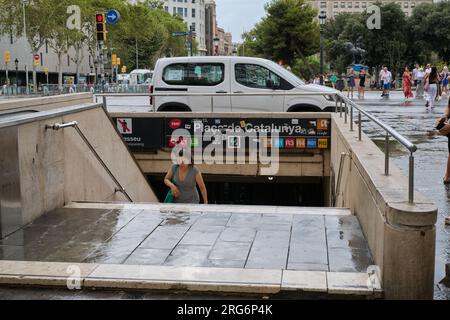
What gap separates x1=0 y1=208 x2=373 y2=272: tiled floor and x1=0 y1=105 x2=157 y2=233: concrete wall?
12.9 inches

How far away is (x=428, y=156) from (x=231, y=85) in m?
5.54

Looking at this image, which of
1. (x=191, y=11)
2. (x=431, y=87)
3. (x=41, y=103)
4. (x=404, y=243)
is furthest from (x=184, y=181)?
(x=191, y=11)

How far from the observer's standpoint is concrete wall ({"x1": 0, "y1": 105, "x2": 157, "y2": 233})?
260 inches

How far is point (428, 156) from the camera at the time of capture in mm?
11750

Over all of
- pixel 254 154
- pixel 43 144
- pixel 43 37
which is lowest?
pixel 254 154

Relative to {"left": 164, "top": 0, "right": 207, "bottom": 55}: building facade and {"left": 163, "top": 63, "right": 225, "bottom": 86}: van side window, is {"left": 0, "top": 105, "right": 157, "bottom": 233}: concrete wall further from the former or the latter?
{"left": 164, "top": 0, "right": 207, "bottom": 55}: building facade

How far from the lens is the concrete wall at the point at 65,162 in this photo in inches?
260

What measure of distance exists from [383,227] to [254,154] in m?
9.61

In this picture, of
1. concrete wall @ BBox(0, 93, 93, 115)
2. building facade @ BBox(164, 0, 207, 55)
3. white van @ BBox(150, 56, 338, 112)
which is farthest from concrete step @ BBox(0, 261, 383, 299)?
building facade @ BBox(164, 0, 207, 55)

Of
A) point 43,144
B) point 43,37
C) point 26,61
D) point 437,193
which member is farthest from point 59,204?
point 26,61

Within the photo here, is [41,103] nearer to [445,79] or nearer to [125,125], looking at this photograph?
[125,125]
